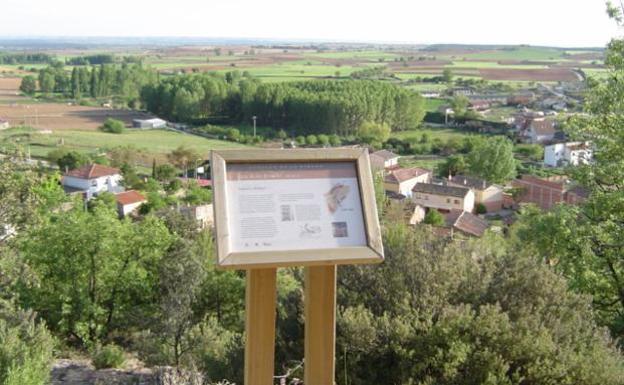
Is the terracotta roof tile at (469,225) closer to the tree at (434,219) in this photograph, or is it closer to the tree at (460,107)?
the tree at (434,219)

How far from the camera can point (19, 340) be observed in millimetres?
7613

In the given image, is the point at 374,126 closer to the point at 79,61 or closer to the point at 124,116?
the point at 124,116

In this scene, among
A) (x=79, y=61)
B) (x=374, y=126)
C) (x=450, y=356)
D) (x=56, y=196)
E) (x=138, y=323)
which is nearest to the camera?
(x=450, y=356)

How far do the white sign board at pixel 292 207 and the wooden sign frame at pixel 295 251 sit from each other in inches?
1.4

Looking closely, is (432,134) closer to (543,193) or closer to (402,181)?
(402,181)

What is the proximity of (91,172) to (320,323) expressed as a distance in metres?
30.0

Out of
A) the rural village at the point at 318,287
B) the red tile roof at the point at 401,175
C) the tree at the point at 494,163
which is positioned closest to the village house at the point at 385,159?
the red tile roof at the point at 401,175

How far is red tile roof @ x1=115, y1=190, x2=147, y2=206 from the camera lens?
1109 inches

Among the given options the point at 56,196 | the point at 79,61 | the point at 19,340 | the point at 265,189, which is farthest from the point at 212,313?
the point at 79,61

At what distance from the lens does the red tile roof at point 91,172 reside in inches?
1277

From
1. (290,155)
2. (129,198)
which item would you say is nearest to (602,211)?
(290,155)

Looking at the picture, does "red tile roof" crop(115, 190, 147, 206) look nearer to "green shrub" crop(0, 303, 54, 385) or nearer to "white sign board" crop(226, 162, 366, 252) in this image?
"green shrub" crop(0, 303, 54, 385)

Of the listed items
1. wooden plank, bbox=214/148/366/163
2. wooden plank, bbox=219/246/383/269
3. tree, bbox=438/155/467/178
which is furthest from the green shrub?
tree, bbox=438/155/467/178

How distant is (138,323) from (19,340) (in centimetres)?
386
